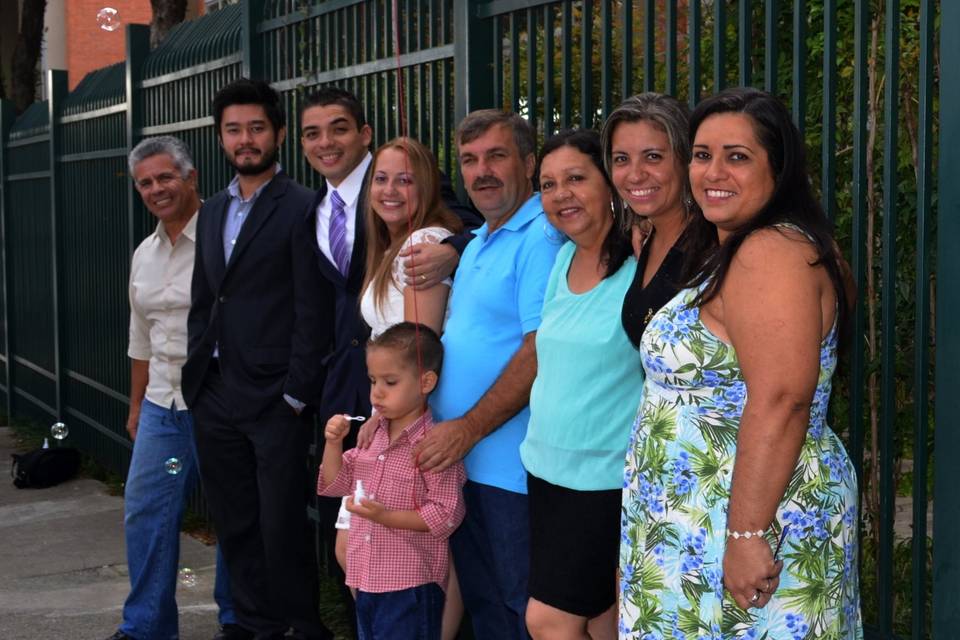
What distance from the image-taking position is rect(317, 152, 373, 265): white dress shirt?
471 centimetres

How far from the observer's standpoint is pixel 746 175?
9.34 ft

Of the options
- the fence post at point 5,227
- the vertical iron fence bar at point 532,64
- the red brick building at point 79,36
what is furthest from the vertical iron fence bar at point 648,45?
the red brick building at point 79,36

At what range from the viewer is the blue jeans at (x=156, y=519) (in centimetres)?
544

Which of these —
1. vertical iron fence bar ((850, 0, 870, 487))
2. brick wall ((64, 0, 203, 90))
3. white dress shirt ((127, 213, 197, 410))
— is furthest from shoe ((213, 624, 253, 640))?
brick wall ((64, 0, 203, 90))

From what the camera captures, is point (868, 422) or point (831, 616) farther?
point (868, 422)

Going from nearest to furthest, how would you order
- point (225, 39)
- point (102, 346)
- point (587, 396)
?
point (587, 396) → point (225, 39) → point (102, 346)

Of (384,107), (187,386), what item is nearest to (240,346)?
(187,386)

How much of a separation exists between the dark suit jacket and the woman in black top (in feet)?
3.76

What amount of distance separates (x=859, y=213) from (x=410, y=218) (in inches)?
56.8

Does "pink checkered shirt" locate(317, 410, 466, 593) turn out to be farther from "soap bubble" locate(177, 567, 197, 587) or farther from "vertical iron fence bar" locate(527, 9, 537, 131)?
"soap bubble" locate(177, 567, 197, 587)

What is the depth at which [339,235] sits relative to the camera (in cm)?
473

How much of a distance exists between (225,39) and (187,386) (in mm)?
2466

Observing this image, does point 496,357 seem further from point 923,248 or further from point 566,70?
point 923,248

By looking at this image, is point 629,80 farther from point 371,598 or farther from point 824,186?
point 371,598
